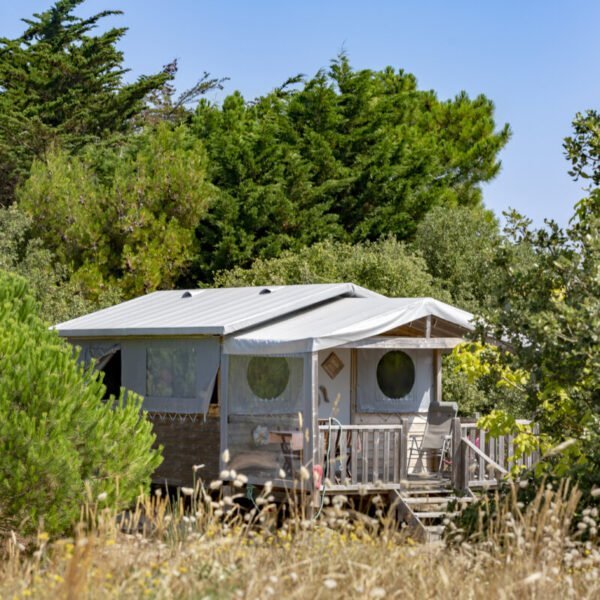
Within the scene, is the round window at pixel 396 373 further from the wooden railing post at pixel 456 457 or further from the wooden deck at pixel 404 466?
the wooden railing post at pixel 456 457

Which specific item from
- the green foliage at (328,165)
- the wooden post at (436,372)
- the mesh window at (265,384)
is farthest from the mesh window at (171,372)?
the green foliage at (328,165)

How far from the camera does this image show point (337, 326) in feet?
45.2

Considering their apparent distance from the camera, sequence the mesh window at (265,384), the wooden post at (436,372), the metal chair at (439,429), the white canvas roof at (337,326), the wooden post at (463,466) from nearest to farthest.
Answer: the wooden post at (463,466) < the white canvas roof at (337,326) < the mesh window at (265,384) < the metal chair at (439,429) < the wooden post at (436,372)

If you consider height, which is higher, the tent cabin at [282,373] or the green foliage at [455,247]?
the green foliage at [455,247]

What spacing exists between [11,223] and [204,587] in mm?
21420

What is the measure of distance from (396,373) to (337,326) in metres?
2.61

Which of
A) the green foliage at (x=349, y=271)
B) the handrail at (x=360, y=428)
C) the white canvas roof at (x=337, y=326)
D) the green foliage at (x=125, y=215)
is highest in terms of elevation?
the green foliage at (x=125, y=215)

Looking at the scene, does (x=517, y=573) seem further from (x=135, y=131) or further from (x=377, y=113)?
(x=135, y=131)

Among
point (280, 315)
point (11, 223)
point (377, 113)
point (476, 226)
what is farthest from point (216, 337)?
point (377, 113)

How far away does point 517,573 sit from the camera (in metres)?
5.39

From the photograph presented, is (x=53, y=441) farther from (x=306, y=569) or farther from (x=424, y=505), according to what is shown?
(x=424, y=505)

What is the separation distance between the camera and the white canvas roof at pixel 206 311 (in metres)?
15.0

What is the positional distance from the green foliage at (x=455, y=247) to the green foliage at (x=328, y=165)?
2.61 metres

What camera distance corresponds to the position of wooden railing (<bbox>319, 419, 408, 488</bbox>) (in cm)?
1320
